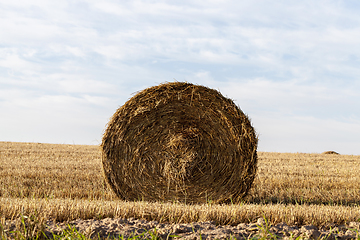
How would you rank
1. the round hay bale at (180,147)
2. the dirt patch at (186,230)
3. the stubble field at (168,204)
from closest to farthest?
the dirt patch at (186,230) → the stubble field at (168,204) → the round hay bale at (180,147)

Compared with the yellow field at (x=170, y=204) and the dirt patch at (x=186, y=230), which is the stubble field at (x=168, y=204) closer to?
the yellow field at (x=170, y=204)

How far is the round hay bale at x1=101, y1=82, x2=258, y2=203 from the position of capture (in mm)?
5707

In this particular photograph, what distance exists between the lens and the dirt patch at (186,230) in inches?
128

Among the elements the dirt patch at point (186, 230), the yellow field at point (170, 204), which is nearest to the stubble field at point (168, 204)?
the yellow field at point (170, 204)

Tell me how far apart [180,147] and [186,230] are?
2.50m

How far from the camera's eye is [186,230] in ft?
11.1

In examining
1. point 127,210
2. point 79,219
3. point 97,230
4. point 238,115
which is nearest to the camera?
point 97,230

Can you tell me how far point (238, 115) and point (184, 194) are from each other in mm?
1642

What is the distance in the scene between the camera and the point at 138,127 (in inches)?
232

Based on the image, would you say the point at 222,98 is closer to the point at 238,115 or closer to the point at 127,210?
the point at 238,115

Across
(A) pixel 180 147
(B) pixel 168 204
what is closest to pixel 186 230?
(B) pixel 168 204

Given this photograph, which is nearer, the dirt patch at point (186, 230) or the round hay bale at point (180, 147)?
the dirt patch at point (186, 230)

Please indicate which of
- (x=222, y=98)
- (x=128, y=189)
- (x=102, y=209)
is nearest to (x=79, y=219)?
(x=102, y=209)

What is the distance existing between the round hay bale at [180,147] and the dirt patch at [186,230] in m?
2.11
